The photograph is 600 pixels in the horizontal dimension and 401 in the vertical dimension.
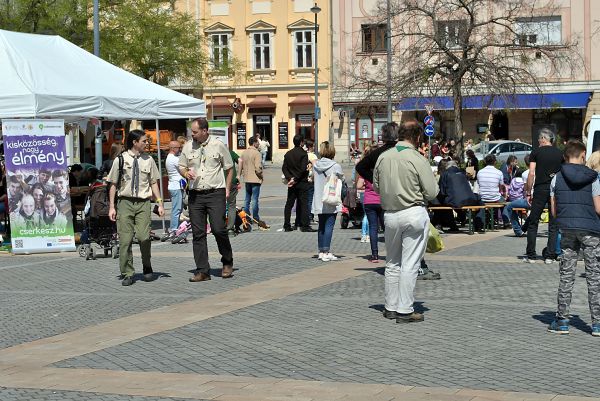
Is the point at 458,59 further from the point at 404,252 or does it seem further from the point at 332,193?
the point at 404,252

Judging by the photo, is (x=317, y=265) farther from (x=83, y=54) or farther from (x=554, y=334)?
(x=83, y=54)

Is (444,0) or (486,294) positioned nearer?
(486,294)

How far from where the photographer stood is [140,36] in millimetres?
42844

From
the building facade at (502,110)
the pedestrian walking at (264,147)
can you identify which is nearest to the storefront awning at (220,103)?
Result: the pedestrian walking at (264,147)

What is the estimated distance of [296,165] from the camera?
20953 mm

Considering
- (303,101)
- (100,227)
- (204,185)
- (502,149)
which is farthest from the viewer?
(303,101)

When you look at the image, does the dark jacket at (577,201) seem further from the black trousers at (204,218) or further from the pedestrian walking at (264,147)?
the pedestrian walking at (264,147)

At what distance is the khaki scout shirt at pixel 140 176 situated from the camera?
13.6 metres

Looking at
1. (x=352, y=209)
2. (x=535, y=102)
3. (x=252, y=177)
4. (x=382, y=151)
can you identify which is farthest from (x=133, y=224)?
(x=535, y=102)

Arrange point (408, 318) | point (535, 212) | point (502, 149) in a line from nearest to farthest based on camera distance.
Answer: point (408, 318) → point (535, 212) → point (502, 149)

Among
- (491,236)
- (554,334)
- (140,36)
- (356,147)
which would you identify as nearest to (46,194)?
(491,236)

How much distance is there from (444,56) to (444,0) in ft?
8.58

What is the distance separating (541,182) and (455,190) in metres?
4.66

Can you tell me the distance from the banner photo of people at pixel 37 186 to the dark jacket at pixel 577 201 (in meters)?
10.2
